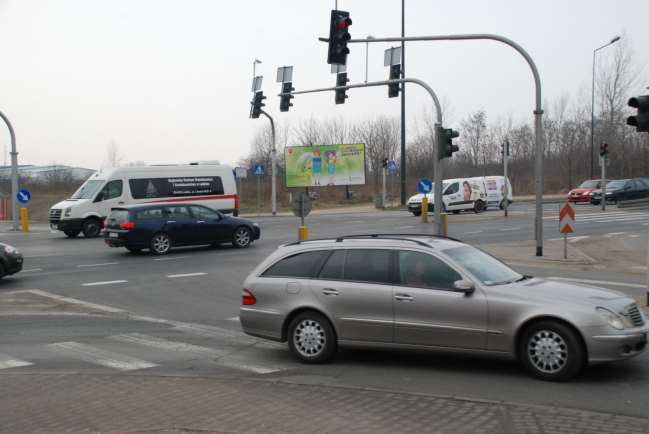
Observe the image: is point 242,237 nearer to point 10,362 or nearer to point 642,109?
point 642,109

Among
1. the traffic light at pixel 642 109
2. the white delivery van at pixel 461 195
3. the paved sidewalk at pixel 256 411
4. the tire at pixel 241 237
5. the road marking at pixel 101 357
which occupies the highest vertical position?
the traffic light at pixel 642 109

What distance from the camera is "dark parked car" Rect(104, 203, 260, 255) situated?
70.9 feet

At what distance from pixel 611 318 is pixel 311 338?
10.5ft

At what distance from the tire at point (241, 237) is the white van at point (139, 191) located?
789cm

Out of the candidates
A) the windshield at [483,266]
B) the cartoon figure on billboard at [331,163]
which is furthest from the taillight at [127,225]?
the cartoon figure on billboard at [331,163]

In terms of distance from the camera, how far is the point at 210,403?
21.5ft

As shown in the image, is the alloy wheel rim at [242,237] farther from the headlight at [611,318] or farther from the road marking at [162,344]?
the headlight at [611,318]

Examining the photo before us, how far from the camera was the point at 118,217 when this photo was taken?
22.0 meters

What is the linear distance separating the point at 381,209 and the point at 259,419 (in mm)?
42947

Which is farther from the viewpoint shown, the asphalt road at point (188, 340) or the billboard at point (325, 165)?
the billboard at point (325, 165)

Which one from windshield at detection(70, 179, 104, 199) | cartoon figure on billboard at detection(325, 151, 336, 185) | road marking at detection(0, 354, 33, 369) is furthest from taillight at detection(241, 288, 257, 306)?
cartoon figure on billboard at detection(325, 151, 336, 185)

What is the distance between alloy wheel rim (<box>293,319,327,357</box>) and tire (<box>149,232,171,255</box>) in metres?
14.3

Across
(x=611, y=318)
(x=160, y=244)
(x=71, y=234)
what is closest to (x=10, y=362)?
(x=611, y=318)

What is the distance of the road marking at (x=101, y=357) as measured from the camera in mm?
8367
